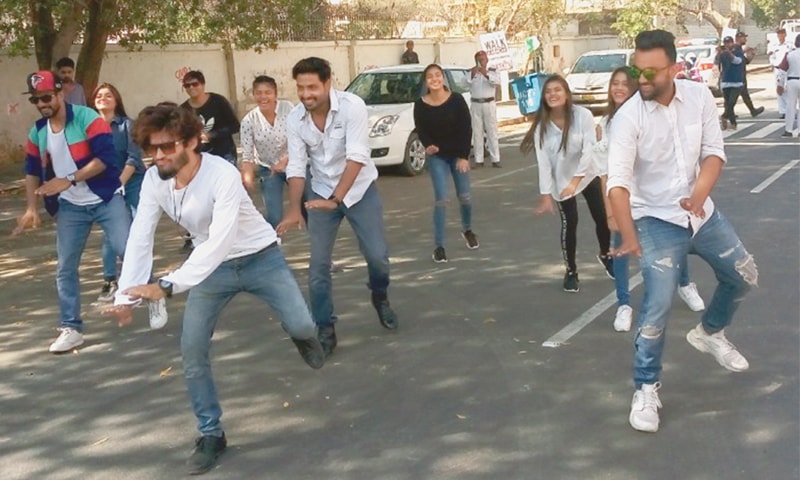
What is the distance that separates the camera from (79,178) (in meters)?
6.78

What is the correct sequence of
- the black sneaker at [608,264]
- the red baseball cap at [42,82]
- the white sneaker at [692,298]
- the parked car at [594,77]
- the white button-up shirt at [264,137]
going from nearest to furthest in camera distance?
the red baseball cap at [42,82] → the white sneaker at [692,298] → the black sneaker at [608,264] → the white button-up shirt at [264,137] → the parked car at [594,77]

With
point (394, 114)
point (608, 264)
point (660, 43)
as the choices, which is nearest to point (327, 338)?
point (608, 264)

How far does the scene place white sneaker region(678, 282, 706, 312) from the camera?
23.1 feet

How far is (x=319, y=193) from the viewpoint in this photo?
6.52m

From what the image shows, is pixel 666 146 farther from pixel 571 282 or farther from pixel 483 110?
pixel 483 110

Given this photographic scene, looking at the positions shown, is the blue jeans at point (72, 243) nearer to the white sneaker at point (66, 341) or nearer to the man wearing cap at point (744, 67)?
the white sneaker at point (66, 341)

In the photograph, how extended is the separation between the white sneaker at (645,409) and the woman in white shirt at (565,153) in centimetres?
248

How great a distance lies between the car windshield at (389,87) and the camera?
15.7 metres

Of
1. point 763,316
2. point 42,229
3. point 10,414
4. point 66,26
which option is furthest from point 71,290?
point 66,26

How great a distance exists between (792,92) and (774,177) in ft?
17.3

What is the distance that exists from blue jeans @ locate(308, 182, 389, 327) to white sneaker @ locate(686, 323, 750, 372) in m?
2.07

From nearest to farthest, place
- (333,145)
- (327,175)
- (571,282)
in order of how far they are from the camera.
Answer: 1. (333,145)
2. (327,175)
3. (571,282)

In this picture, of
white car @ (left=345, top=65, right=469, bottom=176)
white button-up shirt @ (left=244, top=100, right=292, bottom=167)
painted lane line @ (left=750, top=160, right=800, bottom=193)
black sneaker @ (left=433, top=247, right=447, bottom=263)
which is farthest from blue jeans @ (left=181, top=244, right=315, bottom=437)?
white car @ (left=345, top=65, right=469, bottom=176)

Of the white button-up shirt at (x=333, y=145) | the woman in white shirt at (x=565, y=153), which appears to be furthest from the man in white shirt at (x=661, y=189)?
the woman in white shirt at (x=565, y=153)
